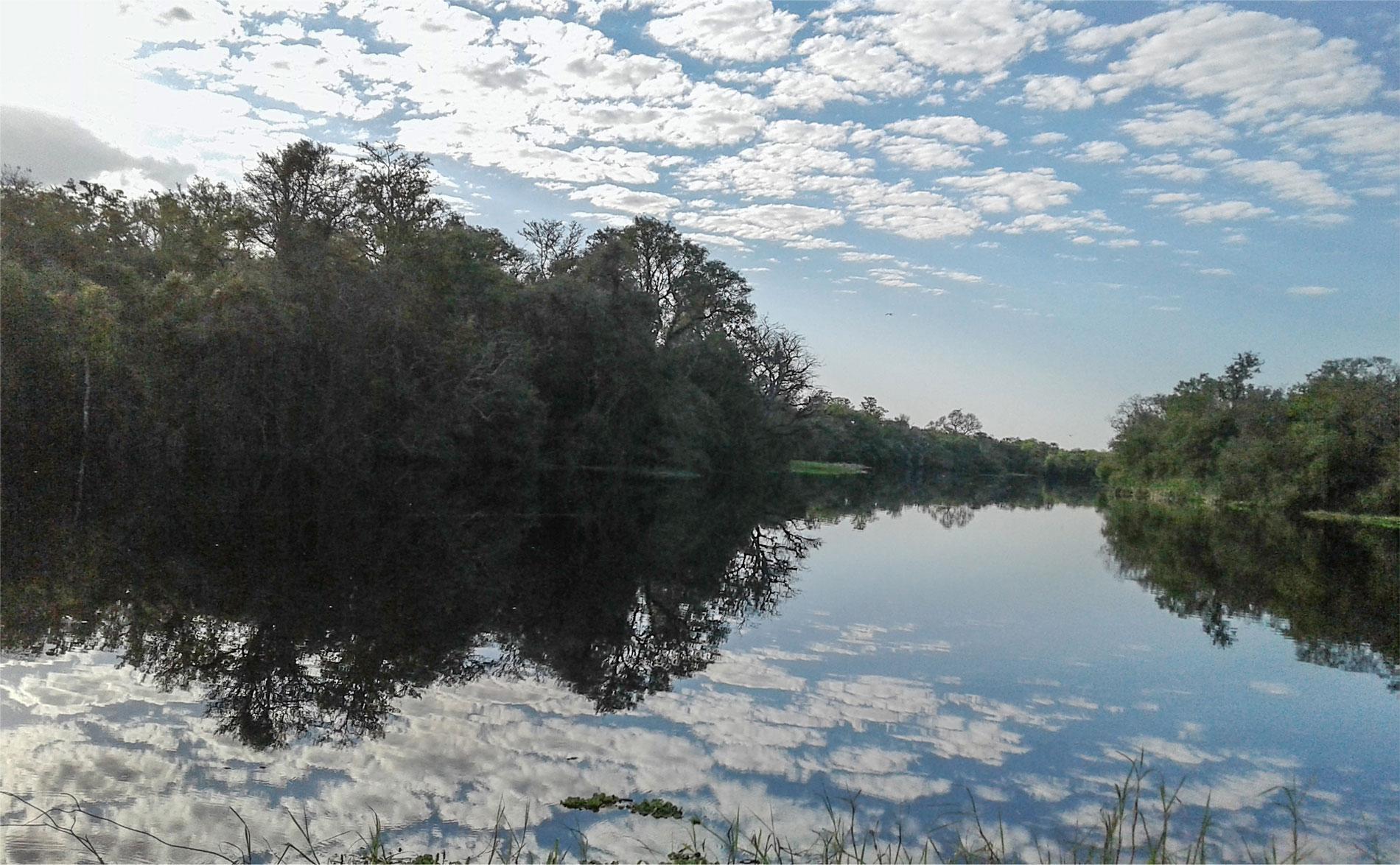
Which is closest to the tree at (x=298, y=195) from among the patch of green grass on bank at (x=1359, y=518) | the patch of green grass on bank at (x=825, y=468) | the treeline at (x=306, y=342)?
the treeline at (x=306, y=342)

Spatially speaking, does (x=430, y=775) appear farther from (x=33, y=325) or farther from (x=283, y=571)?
(x=33, y=325)

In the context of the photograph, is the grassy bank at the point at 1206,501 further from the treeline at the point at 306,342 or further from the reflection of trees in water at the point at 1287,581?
the treeline at the point at 306,342

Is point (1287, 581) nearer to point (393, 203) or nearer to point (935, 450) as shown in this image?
point (393, 203)

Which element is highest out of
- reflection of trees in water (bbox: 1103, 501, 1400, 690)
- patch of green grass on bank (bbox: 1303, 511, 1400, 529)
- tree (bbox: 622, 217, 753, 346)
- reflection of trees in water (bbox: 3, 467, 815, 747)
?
tree (bbox: 622, 217, 753, 346)

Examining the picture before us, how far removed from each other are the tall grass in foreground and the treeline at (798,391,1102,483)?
78254mm

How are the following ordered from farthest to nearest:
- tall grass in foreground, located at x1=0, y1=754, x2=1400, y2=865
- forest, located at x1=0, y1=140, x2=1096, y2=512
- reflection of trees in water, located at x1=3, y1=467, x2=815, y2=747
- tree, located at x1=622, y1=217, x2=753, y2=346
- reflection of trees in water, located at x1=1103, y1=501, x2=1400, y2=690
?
tree, located at x1=622, y1=217, x2=753, y2=346, forest, located at x1=0, y1=140, x2=1096, y2=512, reflection of trees in water, located at x1=1103, y1=501, x2=1400, y2=690, reflection of trees in water, located at x1=3, y1=467, x2=815, y2=747, tall grass in foreground, located at x1=0, y1=754, x2=1400, y2=865

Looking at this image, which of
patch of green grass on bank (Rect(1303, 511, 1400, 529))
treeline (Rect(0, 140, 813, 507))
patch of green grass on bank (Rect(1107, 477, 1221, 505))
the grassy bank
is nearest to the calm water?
treeline (Rect(0, 140, 813, 507))

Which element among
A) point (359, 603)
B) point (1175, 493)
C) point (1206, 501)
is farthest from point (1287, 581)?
point (1175, 493)

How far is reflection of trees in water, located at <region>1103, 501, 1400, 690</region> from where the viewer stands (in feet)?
46.0

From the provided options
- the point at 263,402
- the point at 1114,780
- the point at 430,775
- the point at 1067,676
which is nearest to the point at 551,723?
the point at 430,775

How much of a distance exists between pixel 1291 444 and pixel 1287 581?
3859 centimetres

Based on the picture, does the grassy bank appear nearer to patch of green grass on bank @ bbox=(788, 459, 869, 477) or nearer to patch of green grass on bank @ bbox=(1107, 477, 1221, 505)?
patch of green grass on bank @ bbox=(1107, 477, 1221, 505)

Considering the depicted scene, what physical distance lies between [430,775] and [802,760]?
286 centimetres

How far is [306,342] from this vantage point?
2906 centimetres
